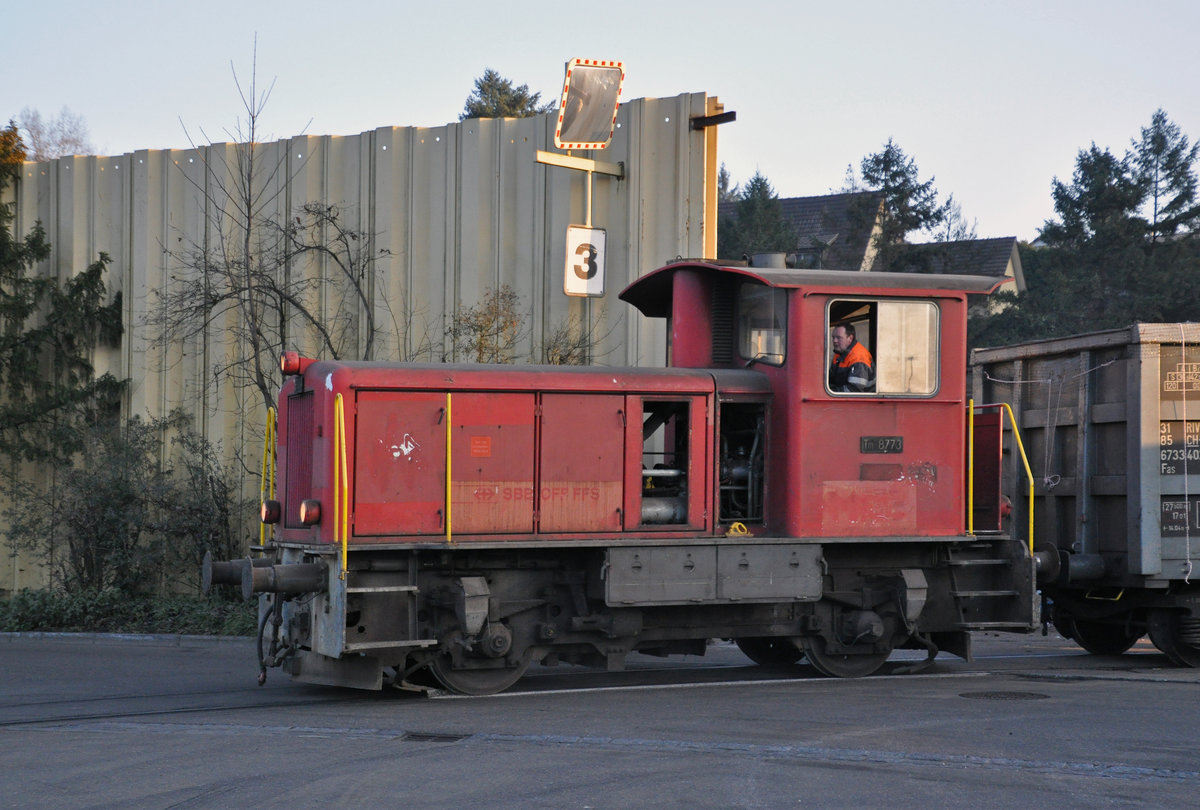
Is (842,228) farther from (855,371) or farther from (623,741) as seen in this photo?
(623,741)

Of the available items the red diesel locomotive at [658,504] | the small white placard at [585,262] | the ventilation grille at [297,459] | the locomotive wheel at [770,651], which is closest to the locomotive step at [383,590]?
the red diesel locomotive at [658,504]

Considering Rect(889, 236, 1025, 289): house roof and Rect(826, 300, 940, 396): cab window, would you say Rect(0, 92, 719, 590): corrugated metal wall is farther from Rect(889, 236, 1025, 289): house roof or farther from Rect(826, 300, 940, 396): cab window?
Rect(889, 236, 1025, 289): house roof

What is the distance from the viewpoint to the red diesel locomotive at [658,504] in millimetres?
8914

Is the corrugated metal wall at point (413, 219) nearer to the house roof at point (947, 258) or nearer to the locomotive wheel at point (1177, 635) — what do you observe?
the locomotive wheel at point (1177, 635)

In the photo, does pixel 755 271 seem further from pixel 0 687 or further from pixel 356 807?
pixel 0 687

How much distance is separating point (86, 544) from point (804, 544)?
9833 mm

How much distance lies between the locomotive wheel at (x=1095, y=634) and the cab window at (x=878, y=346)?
369 cm

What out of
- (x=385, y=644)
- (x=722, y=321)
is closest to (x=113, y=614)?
(x=385, y=644)

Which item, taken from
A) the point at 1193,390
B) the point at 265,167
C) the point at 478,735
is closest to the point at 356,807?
the point at 478,735

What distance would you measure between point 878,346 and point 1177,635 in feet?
13.4

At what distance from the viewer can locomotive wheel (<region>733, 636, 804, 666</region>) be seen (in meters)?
11.0

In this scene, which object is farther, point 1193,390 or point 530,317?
point 530,317

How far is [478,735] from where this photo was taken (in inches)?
296

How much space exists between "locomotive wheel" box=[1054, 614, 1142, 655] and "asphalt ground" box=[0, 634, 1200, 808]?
993 millimetres
